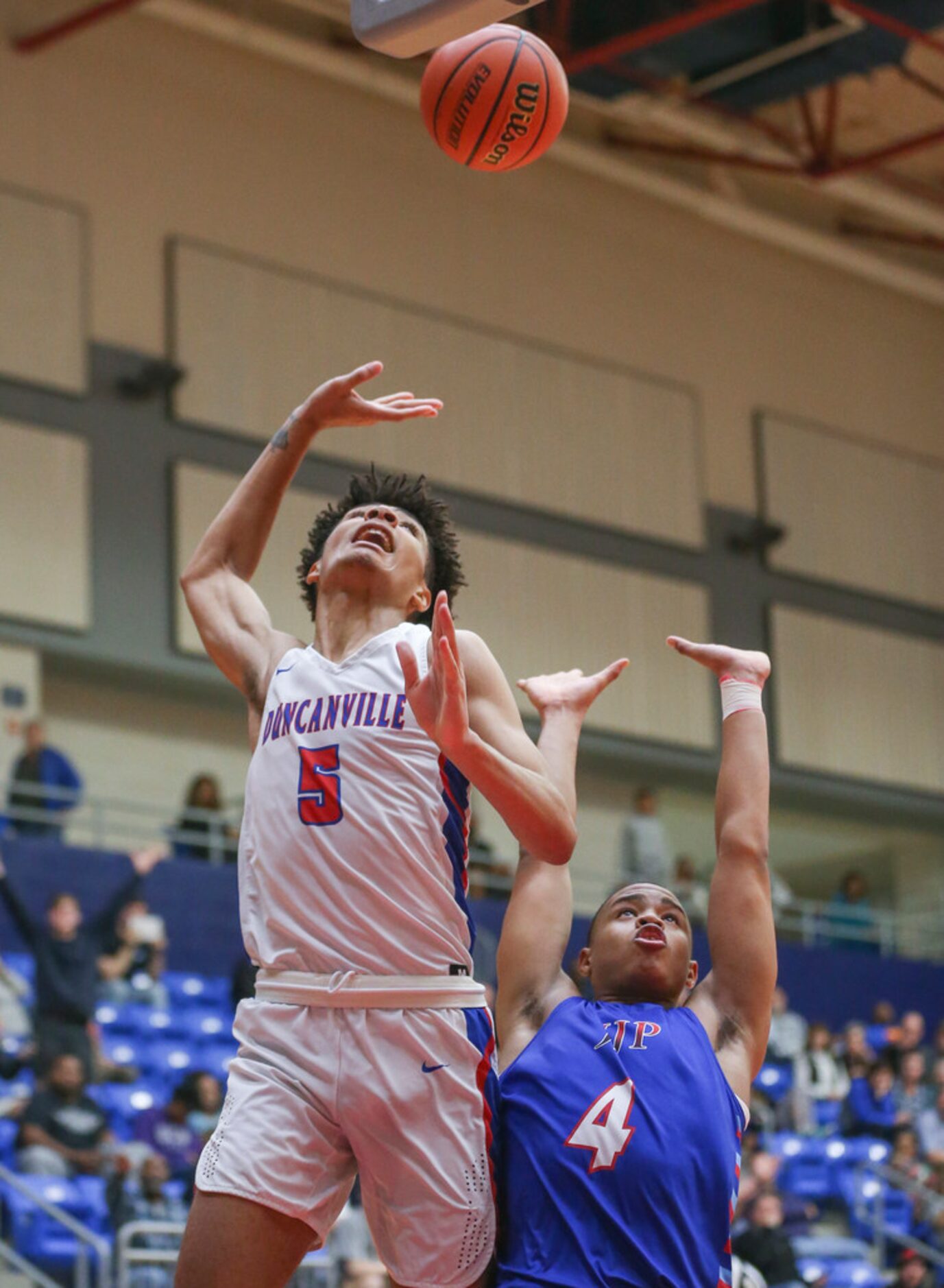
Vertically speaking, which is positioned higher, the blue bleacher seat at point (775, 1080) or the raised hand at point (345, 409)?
the raised hand at point (345, 409)

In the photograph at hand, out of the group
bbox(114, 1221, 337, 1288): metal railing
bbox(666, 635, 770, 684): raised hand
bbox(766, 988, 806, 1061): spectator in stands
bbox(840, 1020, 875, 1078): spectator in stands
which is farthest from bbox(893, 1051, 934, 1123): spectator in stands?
bbox(666, 635, 770, 684): raised hand

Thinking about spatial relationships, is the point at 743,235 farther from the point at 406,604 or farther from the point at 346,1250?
the point at 406,604

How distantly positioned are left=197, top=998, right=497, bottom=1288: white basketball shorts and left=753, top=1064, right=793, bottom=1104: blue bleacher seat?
1248 cm

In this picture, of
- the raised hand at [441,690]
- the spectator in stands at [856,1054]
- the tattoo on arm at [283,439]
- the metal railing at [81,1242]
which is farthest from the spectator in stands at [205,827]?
the raised hand at [441,690]

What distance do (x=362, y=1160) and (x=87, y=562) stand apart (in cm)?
1384

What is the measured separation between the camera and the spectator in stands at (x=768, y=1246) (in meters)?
11.6

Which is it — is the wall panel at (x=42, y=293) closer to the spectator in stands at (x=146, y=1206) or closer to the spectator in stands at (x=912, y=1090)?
the spectator in stands at (x=146, y=1206)

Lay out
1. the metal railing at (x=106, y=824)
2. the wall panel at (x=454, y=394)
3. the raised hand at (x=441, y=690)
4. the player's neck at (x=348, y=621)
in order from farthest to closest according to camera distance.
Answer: the wall panel at (x=454, y=394), the metal railing at (x=106, y=824), the player's neck at (x=348, y=621), the raised hand at (x=441, y=690)

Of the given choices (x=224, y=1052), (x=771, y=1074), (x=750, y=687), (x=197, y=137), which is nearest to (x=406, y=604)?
(x=750, y=687)

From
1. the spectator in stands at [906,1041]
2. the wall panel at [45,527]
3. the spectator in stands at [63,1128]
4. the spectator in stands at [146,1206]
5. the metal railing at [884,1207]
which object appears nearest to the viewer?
the spectator in stands at [146,1206]

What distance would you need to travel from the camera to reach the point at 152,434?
18.4 m

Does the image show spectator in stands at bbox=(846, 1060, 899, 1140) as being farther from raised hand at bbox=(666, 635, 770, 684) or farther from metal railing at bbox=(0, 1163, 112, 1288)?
raised hand at bbox=(666, 635, 770, 684)

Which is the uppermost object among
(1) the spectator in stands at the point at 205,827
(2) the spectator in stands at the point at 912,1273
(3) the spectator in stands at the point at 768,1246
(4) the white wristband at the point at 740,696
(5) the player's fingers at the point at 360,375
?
(1) the spectator in stands at the point at 205,827

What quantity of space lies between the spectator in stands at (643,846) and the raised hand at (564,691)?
1327cm
